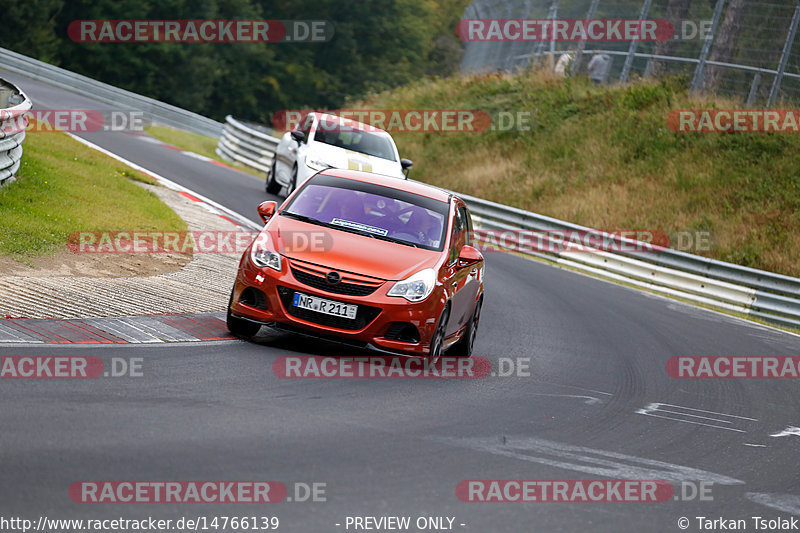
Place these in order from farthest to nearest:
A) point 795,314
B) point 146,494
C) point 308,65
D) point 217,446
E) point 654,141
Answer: point 308,65
point 654,141
point 795,314
point 217,446
point 146,494

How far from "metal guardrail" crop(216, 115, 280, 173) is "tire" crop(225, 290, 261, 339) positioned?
1942 cm

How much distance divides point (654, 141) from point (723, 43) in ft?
11.5

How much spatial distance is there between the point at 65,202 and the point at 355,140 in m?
7.07

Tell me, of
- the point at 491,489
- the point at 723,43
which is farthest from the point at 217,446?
the point at 723,43

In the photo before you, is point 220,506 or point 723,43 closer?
point 220,506

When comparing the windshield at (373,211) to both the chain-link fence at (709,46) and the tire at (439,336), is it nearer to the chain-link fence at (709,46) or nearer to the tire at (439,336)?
the tire at (439,336)

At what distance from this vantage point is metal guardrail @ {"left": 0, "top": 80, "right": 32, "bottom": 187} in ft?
44.7

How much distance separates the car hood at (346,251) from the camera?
9375mm

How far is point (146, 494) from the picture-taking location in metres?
5.46

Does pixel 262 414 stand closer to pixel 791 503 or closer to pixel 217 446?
pixel 217 446

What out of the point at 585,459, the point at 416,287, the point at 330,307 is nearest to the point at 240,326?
the point at 330,307

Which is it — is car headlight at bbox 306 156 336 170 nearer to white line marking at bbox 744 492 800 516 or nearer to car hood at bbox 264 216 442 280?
car hood at bbox 264 216 442 280

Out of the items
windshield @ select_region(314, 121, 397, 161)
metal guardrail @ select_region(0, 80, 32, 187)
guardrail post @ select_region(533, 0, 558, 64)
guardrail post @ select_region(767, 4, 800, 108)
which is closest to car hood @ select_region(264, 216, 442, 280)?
metal guardrail @ select_region(0, 80, 32, 187)

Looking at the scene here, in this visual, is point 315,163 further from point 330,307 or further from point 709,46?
point 709,46
